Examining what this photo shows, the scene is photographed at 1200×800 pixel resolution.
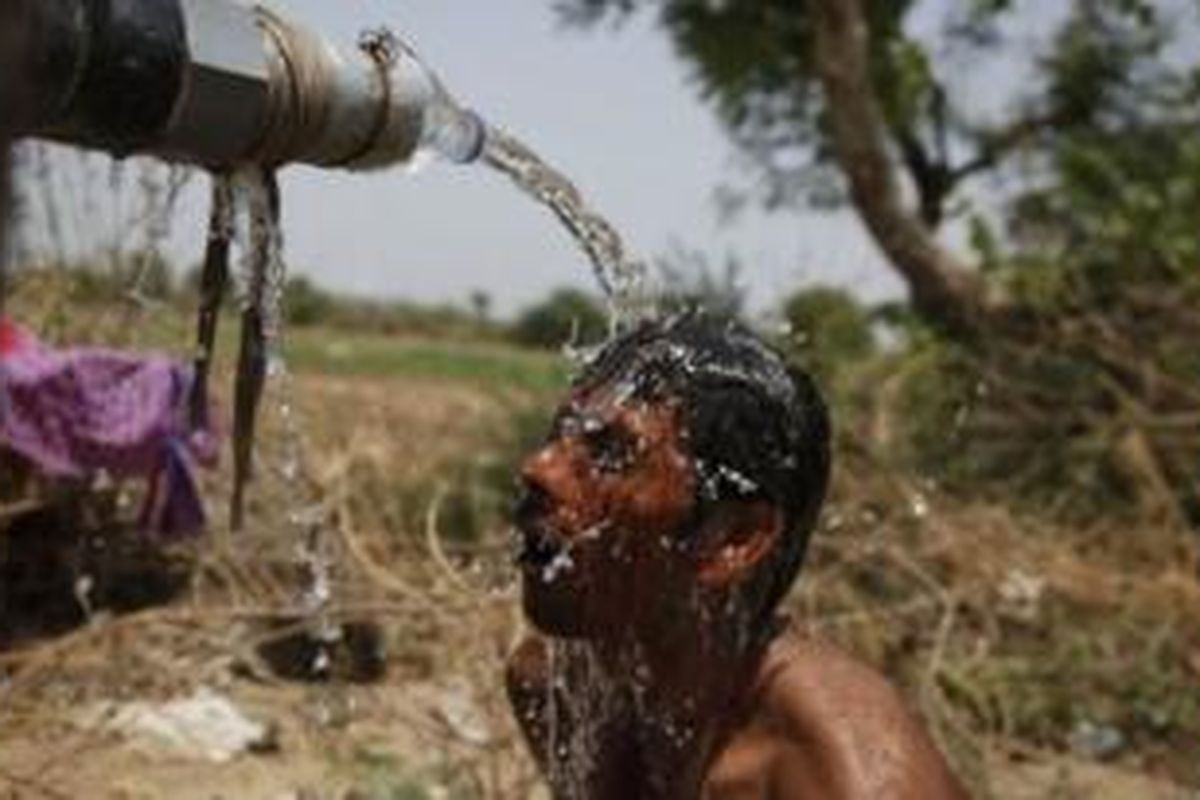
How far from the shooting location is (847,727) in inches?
95.6

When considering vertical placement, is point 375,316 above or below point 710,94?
below

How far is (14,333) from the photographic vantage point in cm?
671

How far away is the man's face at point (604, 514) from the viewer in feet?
8.01

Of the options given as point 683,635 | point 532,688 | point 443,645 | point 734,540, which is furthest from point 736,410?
point 443,645

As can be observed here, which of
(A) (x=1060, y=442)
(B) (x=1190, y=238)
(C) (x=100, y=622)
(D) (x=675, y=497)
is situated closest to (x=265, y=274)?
(D) (x=675, y=497)

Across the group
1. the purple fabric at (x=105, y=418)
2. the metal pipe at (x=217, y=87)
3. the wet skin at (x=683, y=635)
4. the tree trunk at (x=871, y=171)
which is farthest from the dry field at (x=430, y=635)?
the tree trunk at (x=871, y=171)

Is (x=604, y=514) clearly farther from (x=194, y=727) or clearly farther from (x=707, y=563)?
(x=194, y=727)

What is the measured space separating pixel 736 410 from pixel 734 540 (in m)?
0.14

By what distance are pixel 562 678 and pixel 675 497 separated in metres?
0.42

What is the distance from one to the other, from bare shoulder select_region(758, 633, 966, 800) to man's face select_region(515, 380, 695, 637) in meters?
0.16

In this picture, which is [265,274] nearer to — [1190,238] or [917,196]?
[1190,238]

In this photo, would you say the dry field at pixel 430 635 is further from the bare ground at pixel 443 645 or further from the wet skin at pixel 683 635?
the wet skin at pixel 683 635

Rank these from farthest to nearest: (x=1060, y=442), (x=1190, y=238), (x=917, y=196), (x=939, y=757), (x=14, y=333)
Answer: (x=917, y=196)
(x=1190, y=238)
(x=1060, y=442)
(x=14, y=333)
(x=939, y=757)

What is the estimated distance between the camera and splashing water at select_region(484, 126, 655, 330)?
105 inches
